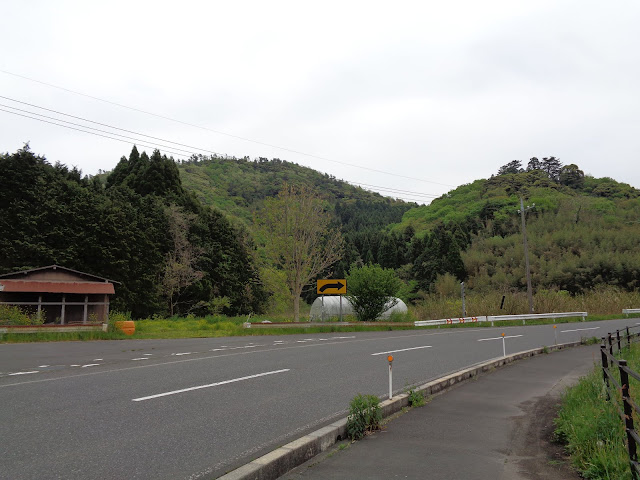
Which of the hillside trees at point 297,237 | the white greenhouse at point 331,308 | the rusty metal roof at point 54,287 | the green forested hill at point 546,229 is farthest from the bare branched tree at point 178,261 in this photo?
the green forested hill at point 546,229

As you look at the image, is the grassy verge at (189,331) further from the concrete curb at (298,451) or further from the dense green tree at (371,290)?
the concrete curb at (298,451)

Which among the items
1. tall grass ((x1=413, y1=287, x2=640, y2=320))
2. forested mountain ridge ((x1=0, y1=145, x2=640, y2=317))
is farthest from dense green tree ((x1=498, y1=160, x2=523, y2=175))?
tall grass ((x1=413, y1=287, x2=640, y2=320))

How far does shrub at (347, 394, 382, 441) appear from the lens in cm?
613

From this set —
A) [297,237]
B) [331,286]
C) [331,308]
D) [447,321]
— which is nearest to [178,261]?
[331,308]

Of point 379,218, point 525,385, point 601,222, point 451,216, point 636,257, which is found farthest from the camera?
point 379,218

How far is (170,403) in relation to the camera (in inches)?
292

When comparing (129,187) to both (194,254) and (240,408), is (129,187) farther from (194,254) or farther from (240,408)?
(240,408)

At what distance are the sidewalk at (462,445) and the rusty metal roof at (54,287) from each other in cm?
2289

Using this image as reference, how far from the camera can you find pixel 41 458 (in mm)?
4824

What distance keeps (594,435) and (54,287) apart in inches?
1053

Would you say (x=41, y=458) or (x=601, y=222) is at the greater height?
(x=601, y=222)

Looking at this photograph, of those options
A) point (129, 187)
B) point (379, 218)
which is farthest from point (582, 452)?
point (379, 218)

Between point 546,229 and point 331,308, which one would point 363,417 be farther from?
point 546,229

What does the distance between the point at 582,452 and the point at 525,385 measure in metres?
6.00
